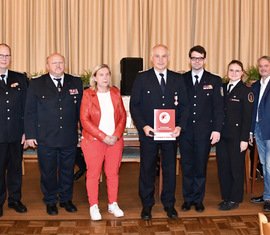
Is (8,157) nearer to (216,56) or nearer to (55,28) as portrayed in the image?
(55,28)

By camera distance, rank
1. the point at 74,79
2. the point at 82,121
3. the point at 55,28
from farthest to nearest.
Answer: the point at 55,28 < the point at 74,79 < the point at 82,121

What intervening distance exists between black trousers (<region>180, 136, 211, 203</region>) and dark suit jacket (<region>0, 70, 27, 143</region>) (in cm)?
152

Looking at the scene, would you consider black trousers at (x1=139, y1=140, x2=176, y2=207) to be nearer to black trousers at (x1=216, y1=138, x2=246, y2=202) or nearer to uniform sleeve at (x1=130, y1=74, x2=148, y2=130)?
uniform sleeve at (x1=130, y1=74, x2=148, y2=130)

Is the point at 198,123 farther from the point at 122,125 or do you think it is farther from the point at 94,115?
the point at 94,115

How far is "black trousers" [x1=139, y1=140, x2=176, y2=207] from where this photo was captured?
4.02 metres

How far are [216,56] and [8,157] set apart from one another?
5497 mm

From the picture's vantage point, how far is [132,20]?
Result: 27.8ft

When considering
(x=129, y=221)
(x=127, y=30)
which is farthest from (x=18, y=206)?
(x=127, y=30)

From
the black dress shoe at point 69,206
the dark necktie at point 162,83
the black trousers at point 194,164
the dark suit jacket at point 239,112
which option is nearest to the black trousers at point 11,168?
the black dress shoe at point 69,206

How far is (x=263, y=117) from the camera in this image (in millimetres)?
4355

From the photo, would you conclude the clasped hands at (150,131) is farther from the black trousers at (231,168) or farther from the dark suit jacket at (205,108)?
the black trousers at (231,168)

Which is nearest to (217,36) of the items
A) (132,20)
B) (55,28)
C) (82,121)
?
(132,20)

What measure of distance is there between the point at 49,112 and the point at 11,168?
2.25 ft

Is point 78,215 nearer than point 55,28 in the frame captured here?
Yes
